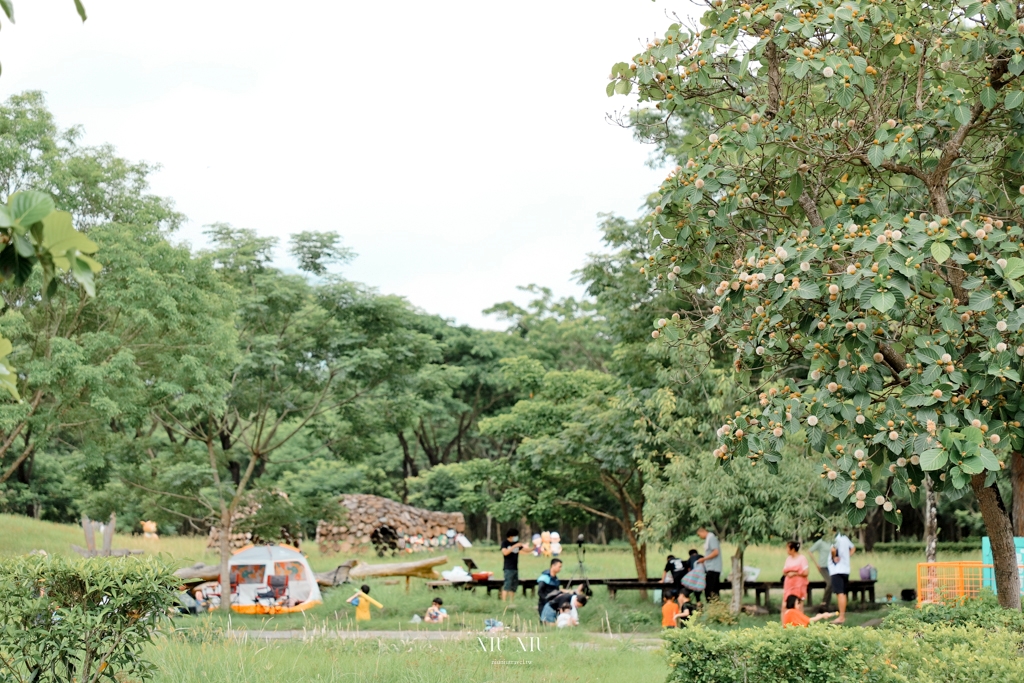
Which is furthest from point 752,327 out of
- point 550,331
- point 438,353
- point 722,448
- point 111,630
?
point 550,331

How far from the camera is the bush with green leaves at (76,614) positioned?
5.27 meters

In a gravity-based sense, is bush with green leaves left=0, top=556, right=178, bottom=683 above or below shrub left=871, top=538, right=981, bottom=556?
above

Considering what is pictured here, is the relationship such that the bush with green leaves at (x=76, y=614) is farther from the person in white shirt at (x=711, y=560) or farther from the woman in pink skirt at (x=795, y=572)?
the person in white shirt at (x=711, y=560)

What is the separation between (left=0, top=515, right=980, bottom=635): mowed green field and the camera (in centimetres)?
1358

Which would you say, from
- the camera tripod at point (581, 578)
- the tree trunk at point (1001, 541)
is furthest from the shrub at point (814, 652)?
the camera tripod at point (581, 578)

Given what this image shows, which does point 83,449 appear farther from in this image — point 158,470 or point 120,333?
point 120,333

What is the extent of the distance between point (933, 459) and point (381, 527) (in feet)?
92.9

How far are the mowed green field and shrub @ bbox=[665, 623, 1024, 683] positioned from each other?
130 inches

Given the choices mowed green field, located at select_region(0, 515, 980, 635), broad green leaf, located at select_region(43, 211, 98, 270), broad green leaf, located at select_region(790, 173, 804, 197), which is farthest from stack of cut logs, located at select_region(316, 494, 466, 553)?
broad green leaf, located at select_region(43, 211, 98, 270)

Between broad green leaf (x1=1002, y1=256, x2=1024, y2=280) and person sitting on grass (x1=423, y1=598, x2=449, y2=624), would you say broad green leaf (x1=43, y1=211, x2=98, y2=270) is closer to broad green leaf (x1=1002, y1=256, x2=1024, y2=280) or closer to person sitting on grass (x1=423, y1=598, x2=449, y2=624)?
broad green leaf (x1=1002, y1=256, x2=1024, y2=280)

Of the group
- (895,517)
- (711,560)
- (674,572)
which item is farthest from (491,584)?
(895,517)

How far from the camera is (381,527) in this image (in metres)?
31.5

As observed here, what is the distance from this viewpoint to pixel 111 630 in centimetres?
545

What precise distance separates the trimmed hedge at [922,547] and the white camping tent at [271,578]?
18.6m
